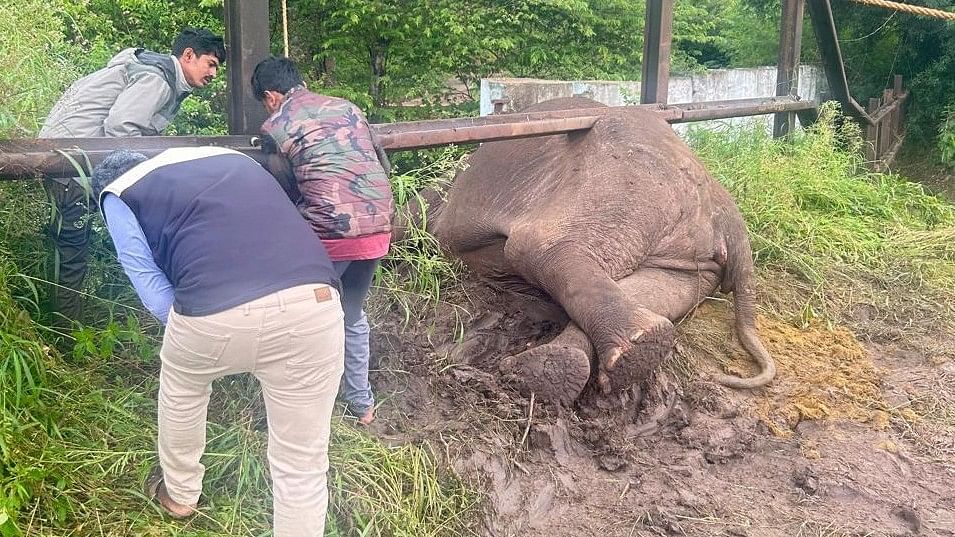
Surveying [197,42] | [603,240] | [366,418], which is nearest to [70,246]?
[197,42]

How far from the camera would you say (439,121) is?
13.3 feet

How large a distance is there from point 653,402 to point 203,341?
2.20m

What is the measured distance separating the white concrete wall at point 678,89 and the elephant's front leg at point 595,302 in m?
2.96

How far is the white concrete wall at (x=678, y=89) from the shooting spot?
7.54 m

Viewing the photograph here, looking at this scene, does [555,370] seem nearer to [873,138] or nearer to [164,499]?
[164,499]

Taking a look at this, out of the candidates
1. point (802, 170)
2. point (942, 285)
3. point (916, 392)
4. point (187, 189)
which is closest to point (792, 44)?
point (802, 170)

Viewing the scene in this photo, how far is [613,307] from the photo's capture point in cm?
360

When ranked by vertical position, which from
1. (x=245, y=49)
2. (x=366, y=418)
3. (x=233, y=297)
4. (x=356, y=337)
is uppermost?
(x=245, y=49)

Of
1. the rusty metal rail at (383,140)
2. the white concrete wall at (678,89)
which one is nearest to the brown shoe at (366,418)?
the rusty metal rail at (383,140)

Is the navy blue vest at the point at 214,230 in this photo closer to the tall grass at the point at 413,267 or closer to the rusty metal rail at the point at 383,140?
the rusty metal rail at the point at 383,140

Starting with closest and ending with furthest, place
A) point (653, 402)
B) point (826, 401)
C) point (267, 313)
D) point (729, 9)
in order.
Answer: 1. point (267, 313)
2. point (653, 402)
3. point (826, 401)
4. point (729, 9)

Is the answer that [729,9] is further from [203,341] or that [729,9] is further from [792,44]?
[203,341]

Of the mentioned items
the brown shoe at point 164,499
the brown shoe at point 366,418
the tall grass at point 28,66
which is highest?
the tall grass at point 28,66

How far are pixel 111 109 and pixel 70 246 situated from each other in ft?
1.88
